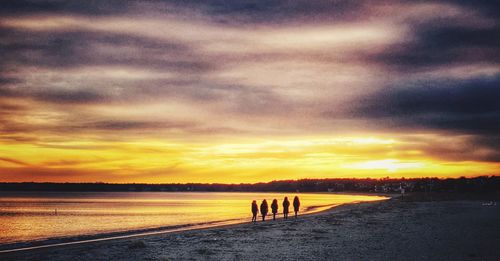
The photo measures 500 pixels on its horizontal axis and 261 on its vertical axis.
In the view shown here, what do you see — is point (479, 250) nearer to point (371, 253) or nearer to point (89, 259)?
point (371, 253)

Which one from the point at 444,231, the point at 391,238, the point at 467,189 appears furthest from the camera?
the point at 467,189

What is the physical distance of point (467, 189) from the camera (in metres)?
Result: 192

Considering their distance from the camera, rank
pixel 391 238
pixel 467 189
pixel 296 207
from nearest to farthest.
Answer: pixel 391 238, pixel 296 207, pixel 467 189

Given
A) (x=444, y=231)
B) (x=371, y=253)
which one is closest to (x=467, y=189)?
(x=444, y=231)

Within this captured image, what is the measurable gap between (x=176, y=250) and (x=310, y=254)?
671 cm

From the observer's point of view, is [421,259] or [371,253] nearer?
[421,259]

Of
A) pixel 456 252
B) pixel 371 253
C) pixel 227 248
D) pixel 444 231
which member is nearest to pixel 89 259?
pixel 227 248

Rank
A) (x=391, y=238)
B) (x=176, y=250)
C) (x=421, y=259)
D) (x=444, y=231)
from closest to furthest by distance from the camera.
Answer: (x=421, y=259) → (x=176, y=250) → (x=391, y=238) → (x=444, y=231)

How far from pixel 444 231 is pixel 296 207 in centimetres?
1959

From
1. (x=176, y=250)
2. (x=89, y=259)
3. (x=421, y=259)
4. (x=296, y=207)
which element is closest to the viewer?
(x=421, y=259)

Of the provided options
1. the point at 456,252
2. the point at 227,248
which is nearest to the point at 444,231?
the point at 456,252

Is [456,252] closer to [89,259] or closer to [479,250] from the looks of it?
[479,250]

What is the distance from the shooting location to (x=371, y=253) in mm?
21062

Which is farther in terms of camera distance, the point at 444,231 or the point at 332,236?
the point at 444,231
